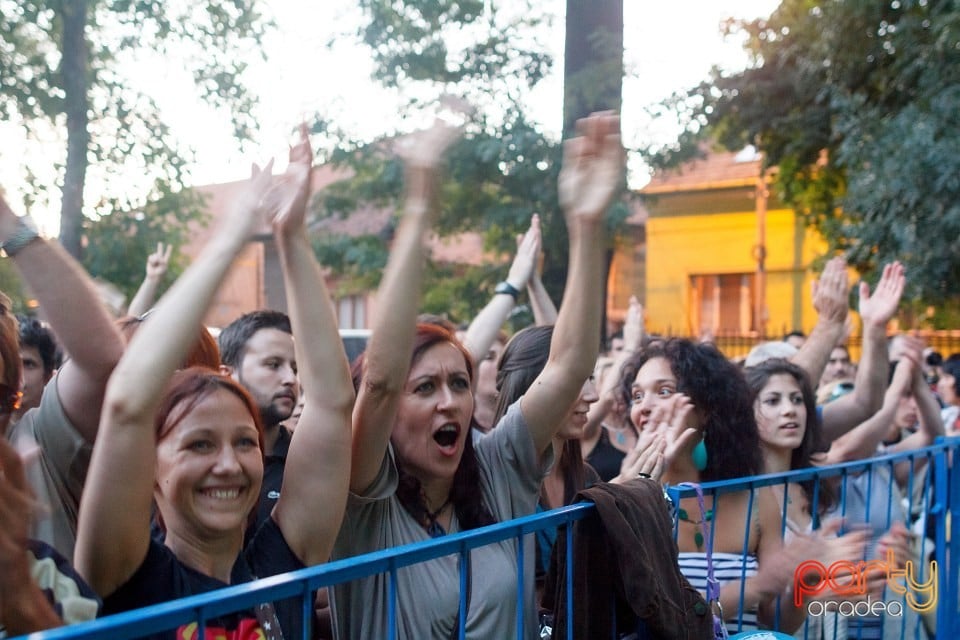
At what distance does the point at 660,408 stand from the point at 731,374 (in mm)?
357

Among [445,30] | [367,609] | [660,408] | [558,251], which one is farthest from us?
[445,30]

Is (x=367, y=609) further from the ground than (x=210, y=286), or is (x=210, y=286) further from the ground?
(x=210, y=286)

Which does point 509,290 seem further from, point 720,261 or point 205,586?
point 720,261

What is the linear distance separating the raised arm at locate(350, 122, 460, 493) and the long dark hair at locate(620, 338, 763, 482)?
1419 millimetres

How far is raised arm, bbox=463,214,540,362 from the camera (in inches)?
178

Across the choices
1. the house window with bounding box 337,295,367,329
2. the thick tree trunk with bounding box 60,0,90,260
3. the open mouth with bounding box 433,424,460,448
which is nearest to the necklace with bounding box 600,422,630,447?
the open mouth with bounding box 433,424,460,448

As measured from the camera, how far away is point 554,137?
277 inches

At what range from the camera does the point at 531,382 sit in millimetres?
3561

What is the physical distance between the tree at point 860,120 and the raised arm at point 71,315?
6.03 metres

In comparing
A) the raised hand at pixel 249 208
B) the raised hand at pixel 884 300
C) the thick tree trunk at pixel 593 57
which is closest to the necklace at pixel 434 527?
the raised hand at pixel 249 208

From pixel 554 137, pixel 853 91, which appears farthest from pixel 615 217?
pixel 853 91

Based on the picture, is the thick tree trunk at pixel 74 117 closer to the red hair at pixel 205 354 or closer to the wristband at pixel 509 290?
the wristband at pixel 509 290

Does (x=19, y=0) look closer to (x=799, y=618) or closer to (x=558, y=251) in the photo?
(x=558, y=251)

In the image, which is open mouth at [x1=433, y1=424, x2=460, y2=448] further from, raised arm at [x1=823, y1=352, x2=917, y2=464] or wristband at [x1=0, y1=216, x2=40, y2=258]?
raised arm at [x1=823, y1=352, x2=917, y2=464]
